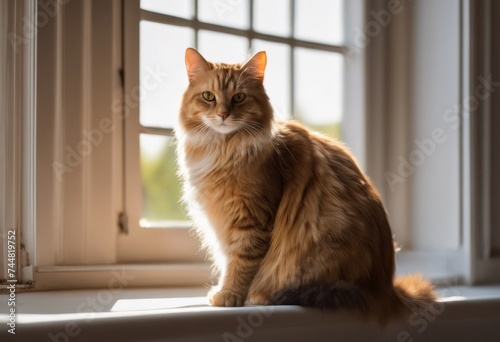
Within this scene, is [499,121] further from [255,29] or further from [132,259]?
[132,259]

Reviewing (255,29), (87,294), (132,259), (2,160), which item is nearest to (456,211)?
(255,29)

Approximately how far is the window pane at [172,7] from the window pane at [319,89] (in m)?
0.44

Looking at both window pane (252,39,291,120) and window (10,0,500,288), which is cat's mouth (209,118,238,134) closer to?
window (10,0,500,288)

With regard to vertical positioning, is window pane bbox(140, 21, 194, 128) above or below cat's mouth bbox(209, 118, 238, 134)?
above

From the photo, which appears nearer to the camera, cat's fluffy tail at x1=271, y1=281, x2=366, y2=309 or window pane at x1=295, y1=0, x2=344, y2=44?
cat's fluffy tail at x1=271, y1=281, x2=366, y2=309

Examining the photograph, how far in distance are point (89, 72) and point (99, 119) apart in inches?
5.3

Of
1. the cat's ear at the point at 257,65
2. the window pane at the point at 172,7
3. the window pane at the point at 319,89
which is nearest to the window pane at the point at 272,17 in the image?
the window pane at the point at 319,89

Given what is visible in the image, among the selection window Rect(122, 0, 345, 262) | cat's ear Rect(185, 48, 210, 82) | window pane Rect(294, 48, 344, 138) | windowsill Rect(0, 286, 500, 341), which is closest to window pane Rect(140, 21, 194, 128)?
window Rect(122, 0, 345, 262)

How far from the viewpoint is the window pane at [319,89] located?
2158mm

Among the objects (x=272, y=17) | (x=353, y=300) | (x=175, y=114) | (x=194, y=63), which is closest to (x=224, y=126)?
(x=194, y=63)

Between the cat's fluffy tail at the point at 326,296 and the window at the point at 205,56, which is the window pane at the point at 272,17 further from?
the cat's fluffy tail at the point at 326,296

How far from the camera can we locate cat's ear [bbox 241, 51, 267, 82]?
1.62m

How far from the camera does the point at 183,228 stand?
1.90m

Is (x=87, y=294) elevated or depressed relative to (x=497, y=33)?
depressed
